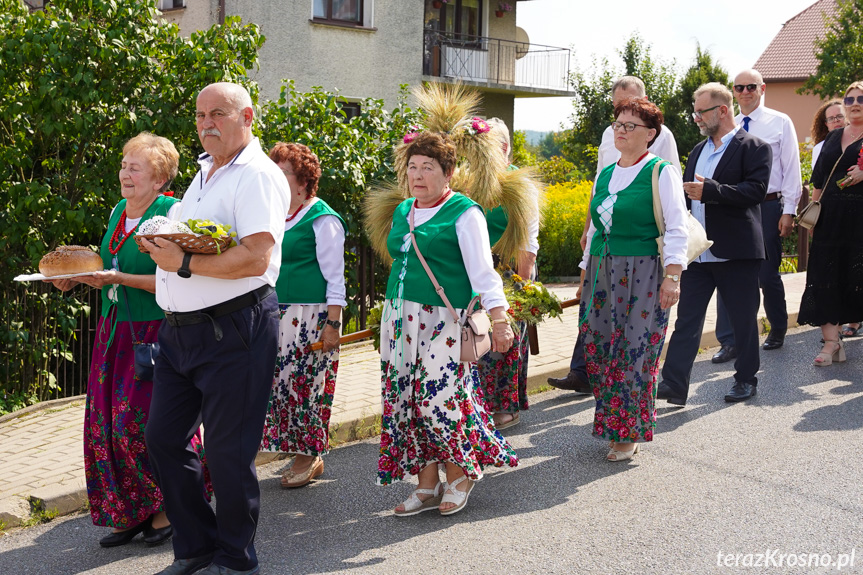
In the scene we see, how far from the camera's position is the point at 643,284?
18.3 feet

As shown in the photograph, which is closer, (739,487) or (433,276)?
(433,276)

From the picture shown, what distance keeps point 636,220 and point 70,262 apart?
3151mm

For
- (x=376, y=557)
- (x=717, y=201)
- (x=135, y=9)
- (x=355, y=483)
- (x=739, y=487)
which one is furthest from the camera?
(x=135, y=9)

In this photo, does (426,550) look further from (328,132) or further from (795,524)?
(328,132)

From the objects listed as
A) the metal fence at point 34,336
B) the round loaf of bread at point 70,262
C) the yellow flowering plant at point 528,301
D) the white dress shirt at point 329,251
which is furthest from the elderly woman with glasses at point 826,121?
the round loaf of bread at point 70,262

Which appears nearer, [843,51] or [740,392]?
[740,392]

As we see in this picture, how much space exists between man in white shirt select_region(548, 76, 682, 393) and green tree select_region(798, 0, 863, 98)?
23.7m

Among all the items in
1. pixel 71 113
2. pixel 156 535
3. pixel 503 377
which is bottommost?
pixel 156 535

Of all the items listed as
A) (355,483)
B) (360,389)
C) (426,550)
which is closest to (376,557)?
(426,550)

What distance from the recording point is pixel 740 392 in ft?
22.8

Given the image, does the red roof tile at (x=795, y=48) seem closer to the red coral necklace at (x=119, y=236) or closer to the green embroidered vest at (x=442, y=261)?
the green embroidered vest at (x=442, y=261)

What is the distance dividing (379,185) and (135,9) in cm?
267

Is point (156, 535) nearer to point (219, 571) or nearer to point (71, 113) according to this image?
point (219, 571)

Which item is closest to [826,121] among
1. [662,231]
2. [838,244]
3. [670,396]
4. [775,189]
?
[775,189]
